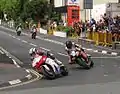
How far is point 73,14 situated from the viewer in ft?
181

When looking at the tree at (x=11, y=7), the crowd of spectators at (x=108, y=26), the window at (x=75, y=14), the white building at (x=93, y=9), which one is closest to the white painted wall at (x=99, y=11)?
the white building at (x=93, y=9)

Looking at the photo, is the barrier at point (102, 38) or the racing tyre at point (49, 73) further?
the barrier at point (102, 38)

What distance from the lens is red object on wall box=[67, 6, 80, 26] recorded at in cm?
5462

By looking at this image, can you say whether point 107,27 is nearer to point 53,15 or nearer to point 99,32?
point 99,32

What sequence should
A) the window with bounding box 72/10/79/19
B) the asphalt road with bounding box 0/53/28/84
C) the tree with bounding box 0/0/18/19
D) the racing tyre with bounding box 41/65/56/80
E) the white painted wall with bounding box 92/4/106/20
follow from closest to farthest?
the asphalt road with bounding box 0/53/28/84 → the racing tyre with bounding box 41/65/56/80 → the white painted wall with bounding box 92/4/106/20 → the window with bounding box 72/10/79/19 → the tree with bounding box 0/0/18/19

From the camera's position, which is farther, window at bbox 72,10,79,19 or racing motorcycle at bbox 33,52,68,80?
window at bbox 72,10,79,19

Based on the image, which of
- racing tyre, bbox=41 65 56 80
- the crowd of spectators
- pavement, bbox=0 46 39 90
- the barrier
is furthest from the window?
racing tyre, bbox=41 65 56 80

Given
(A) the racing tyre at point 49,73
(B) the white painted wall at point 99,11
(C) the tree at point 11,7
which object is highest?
(B) the white painted wall at point 99,11

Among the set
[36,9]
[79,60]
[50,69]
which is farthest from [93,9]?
[36,9]

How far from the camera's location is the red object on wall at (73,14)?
5462cm

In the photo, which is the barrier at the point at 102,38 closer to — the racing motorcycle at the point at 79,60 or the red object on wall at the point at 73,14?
the racing motorcycle at the point at 79,60

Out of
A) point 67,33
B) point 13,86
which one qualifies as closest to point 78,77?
point 13,86

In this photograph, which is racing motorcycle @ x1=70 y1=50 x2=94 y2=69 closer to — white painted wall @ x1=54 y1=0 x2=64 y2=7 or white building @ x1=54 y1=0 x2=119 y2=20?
white building @ x1=54 y1=0 x2=119 y2=20

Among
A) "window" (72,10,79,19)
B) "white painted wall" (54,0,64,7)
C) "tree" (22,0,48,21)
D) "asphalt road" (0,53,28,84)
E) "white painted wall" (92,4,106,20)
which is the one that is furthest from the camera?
"white painted wall" (54,0,64,7)
